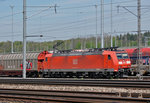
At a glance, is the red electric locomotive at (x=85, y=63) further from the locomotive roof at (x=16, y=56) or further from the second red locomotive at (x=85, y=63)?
the locomotive roof at (x=16, y=56)

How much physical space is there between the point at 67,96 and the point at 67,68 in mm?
20141

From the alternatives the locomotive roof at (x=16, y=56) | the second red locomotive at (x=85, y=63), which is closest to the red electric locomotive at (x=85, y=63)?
the second red locomotive at (x=85, y=63)

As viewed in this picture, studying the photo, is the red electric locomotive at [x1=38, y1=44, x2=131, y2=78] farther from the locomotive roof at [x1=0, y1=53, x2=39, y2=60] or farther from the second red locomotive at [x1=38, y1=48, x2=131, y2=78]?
the locomotive roof at [x1=0, y1=53, x2=39, y2=60]

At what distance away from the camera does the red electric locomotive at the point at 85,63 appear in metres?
29.6

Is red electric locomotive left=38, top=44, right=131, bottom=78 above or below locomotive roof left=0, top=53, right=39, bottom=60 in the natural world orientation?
below

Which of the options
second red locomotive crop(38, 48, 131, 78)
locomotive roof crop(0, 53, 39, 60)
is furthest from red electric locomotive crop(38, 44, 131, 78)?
locomotive roof crop(0, 53, 39, 60)

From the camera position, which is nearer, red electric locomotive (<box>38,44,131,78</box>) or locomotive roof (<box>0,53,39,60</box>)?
red electric locomotive (<box>38,44,131,78</box>)

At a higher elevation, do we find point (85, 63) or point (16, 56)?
point (16, 56)

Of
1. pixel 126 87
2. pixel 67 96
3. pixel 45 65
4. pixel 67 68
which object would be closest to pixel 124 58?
pixel 67 68

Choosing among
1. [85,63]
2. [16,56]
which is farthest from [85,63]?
[16,56]

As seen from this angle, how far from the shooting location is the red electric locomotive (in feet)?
97.1

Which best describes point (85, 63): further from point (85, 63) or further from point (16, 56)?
point (16, 56)

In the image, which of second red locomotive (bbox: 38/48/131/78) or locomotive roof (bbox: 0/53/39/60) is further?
locomotive roof (bbox: 0/53/39/60)

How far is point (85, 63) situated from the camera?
31719 millimetres
